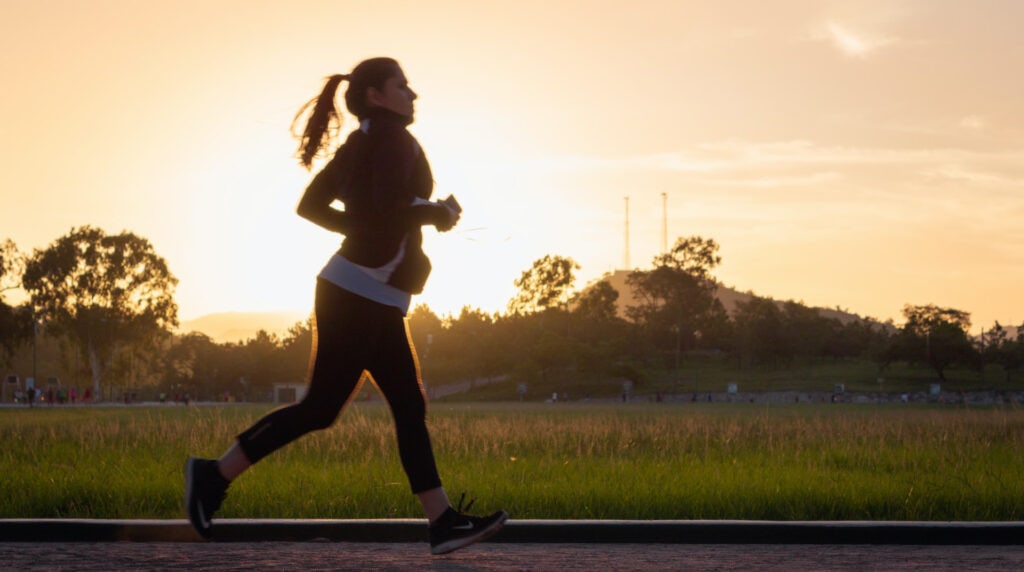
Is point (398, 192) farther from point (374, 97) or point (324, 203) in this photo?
point (374, 97)

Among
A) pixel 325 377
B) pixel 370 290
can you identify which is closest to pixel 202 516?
pixel 325 377

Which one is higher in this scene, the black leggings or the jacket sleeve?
the jacket sleeve

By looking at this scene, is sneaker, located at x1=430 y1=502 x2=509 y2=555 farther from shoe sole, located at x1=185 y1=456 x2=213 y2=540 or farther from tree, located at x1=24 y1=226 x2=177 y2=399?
tree, located at x1=24 y1=226 x2=177 y2=399

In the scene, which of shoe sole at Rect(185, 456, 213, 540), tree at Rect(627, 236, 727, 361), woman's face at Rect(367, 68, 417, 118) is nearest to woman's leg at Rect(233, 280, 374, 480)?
shoe sole at Rect(185, 456, 213, 540)

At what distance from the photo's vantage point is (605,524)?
5629 millimetres

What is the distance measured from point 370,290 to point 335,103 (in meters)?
0.86

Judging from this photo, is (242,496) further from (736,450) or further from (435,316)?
(435,316)

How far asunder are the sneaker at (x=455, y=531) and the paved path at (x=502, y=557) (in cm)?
17

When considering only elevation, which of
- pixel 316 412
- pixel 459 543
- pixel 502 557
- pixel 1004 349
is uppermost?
pixel 1004 349

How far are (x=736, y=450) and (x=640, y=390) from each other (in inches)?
2736

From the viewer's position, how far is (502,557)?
202 inches

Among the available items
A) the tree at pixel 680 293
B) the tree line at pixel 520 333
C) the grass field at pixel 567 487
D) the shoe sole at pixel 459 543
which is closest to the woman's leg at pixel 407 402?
the shoe sole at pixel 459 543

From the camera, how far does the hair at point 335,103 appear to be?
475 centimetres

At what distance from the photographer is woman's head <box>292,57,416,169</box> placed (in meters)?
4.74
